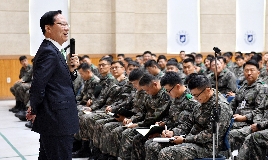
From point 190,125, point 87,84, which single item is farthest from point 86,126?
point 190,125

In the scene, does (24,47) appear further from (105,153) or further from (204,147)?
(204,147)

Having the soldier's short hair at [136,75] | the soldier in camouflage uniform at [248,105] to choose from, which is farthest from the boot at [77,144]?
the soldier in camouflage uniform at [248,105]

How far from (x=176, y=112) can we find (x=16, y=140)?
3.76 meters

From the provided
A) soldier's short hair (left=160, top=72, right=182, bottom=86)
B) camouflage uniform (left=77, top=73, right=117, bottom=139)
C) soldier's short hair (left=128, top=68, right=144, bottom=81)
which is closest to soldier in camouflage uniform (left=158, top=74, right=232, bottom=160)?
soldier's short hair (left=160, top=72, right=182, bottom=86)

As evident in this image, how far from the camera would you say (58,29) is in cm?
326

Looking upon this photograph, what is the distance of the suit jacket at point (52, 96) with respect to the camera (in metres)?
3.13

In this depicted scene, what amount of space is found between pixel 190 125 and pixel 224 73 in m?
3.53

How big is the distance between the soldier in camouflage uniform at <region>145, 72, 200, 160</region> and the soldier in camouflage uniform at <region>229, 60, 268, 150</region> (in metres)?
0.97

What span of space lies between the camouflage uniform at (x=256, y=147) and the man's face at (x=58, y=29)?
229 cm

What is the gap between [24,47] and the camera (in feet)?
41.2

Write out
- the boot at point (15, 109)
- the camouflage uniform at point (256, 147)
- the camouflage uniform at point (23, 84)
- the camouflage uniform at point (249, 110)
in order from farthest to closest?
the boot at point (15, 109) < the camouflage uniform at point (23, 84) < the camouflage uniform at point (249, 110) < the camouflage uniform at point (256, 147)

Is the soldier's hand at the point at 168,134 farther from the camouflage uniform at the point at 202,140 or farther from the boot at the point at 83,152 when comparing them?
the boot at the point at 83,152

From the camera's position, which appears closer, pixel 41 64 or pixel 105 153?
pixel 41 64

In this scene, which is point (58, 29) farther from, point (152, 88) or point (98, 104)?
point (98, 104)
